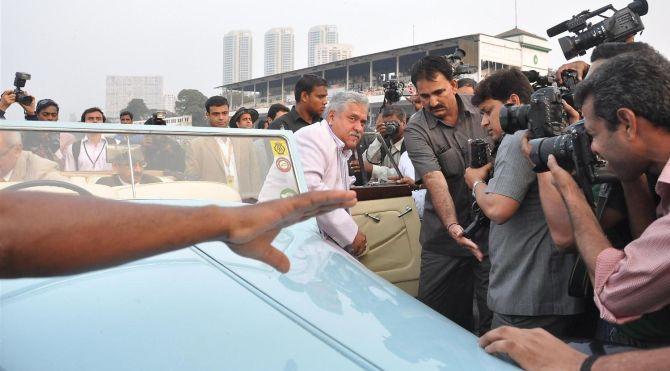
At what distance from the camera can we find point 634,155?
4.59 feet

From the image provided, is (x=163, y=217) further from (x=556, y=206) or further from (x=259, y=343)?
(x=556, y=206)

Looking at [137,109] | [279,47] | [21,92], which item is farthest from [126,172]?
[279,47]

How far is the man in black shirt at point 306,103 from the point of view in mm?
4590

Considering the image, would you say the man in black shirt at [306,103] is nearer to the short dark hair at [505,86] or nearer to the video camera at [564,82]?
the video camera at [564,82]

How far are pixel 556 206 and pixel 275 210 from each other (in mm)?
1222

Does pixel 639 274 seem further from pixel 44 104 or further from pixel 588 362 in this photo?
pixel 44 104

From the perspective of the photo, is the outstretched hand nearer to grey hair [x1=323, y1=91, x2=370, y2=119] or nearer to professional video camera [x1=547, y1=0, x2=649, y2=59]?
grey hair [x1=323, y1=91, x2=370, y2=119]

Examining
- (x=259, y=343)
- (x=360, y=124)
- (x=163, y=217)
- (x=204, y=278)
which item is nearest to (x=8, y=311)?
(x=204, y=278)

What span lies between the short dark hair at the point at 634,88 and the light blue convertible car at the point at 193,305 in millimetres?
736

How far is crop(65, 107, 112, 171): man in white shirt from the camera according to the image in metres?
1.79

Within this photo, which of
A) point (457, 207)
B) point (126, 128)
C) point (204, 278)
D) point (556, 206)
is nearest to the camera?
point (204, 278)

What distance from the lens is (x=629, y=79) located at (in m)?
1.37

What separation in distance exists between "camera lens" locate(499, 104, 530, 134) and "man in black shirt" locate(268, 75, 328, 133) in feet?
8.60

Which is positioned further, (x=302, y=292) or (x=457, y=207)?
(x=457, y=207)
